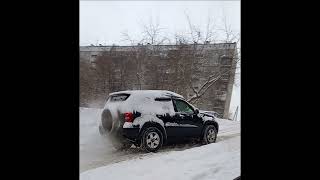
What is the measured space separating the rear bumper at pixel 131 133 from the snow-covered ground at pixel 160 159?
0.10 m

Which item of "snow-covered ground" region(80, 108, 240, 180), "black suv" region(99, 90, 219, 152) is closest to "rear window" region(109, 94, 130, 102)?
"black suv" region(99, 90, 219, 152)

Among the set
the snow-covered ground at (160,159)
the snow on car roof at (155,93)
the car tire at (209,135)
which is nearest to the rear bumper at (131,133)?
the snow-covered ground at (160,159)

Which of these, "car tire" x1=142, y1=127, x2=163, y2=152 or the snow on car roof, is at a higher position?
the snow on car roof

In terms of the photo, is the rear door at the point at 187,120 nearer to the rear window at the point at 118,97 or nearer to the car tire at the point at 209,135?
the car tire at the point at 209,135

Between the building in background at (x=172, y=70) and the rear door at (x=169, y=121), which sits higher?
the building in background at (x=172, y=70)

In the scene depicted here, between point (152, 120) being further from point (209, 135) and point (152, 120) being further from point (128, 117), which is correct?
point (209, 135)

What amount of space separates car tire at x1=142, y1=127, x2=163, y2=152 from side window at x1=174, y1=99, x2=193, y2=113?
27 centimetres

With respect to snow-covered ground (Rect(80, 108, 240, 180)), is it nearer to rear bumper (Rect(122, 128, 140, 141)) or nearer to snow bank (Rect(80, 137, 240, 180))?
snow bank (Rect(80, 137, 240, 180))

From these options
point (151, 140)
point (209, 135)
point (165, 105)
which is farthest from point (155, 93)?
point (209, 135)

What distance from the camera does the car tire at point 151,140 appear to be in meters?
2.84

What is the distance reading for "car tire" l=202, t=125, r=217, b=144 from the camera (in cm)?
302

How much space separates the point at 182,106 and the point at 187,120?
0.88 ft

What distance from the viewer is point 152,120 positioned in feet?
9.55
